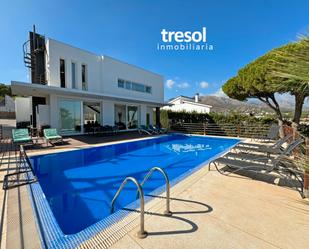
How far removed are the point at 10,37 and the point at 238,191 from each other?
18.9 meters

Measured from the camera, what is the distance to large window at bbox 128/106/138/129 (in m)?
20.2

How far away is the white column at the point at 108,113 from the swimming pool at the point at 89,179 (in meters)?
6.09

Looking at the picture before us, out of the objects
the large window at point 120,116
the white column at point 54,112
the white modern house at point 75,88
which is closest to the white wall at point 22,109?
the white modern house at point 75,88

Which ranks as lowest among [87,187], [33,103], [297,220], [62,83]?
[87,187]

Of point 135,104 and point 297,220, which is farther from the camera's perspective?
point 135,104

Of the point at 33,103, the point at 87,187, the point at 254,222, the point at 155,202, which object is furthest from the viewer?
the point at 33,103

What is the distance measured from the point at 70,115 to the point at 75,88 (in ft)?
8.33

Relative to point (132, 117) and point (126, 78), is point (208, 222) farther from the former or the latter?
point (126, 78)

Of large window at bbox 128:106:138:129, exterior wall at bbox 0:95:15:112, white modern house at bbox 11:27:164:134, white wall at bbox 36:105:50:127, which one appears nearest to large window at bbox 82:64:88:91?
white modern house at bbox 11:27:164:134

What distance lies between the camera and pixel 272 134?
12172 mm

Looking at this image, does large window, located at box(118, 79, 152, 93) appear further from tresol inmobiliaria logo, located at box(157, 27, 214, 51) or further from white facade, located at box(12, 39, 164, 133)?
tresol inmobiliaria logo, located at box(157, 27, 214, 51)

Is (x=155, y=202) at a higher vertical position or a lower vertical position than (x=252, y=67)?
lower

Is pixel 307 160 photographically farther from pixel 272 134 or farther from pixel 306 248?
pixel 272 134

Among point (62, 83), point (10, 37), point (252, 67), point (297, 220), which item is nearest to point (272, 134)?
point (252, 67)
